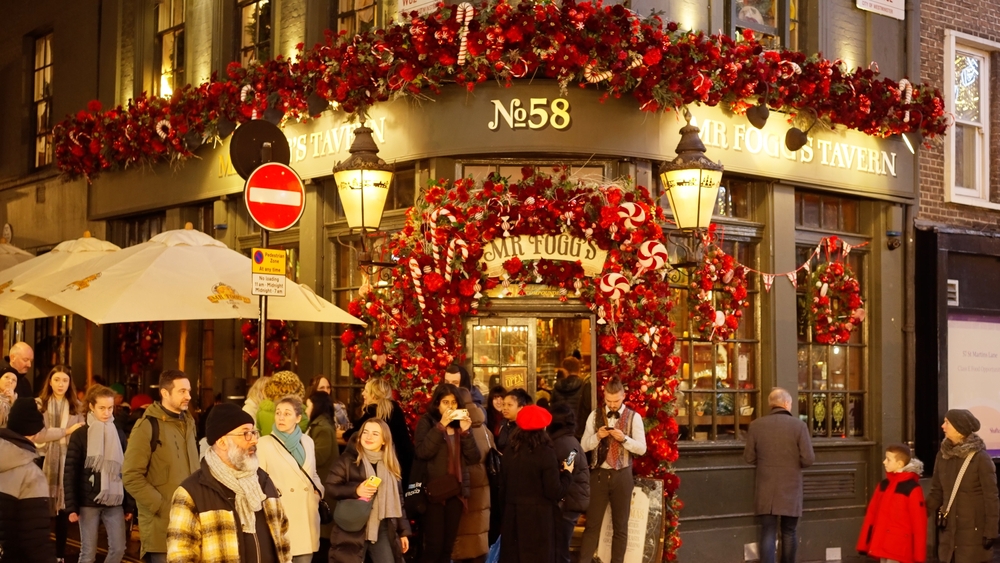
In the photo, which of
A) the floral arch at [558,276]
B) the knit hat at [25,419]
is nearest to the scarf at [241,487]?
the knit hat at [25,419]

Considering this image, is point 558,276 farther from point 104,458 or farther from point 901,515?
point 104,458

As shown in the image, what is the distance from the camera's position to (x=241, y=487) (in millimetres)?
6863

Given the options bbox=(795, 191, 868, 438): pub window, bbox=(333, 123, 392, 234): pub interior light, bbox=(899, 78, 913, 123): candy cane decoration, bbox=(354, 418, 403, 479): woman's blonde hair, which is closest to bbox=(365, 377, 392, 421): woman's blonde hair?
bbox=(354, 418, 403, 479): woman's blonde hair

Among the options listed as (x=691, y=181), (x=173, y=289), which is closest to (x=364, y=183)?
(x=173, y=289)

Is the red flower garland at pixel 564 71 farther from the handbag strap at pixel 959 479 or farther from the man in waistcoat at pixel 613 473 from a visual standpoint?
the handbag strap at pixel 959 479

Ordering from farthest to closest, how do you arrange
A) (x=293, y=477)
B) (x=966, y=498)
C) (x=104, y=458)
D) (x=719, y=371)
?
(x=719, y=371) < (x=966, y=498) < (x=104, y=458) < (x=293, y=477)

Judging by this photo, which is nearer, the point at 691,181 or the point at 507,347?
the point at 691,181

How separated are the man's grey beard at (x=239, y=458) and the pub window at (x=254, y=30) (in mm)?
10050

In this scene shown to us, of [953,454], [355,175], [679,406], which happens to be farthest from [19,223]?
[953,454]

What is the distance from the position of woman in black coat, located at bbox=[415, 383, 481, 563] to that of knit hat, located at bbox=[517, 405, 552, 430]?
474 mm

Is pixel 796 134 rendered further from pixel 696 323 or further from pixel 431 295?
pixel 431 295

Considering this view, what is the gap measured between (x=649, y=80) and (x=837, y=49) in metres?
3.37

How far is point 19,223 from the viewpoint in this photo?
72.4 feet

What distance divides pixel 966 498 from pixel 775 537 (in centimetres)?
209
